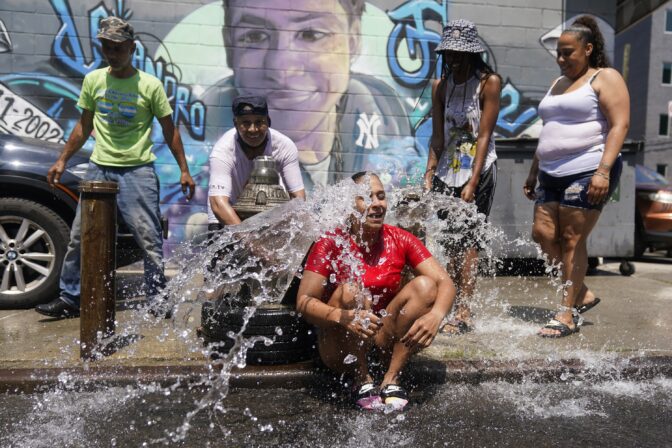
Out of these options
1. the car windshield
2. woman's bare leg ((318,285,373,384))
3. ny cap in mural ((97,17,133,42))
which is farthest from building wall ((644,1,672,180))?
woman's bare leg ((318,285,373,384))

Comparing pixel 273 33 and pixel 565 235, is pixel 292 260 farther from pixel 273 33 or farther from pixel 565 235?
pixel 273 33

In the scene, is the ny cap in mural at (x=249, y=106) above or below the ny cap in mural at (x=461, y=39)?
below

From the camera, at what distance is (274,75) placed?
7348mm

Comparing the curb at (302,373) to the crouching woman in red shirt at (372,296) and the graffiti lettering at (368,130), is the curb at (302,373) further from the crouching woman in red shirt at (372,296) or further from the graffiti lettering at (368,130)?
the graffiti lettering at (368,130)

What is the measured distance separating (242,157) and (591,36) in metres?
2.43

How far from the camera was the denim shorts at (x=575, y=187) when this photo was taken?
12.5ft

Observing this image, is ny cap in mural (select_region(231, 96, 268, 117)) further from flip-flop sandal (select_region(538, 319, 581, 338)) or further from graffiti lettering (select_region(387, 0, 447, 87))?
graffiti lettering (select_region(387, 0, 447, 87))

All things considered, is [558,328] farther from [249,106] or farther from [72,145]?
[72,145]

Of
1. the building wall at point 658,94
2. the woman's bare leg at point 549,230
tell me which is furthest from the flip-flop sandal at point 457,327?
the building wall at point 658,94

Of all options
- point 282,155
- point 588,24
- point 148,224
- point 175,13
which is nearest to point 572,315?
point 588,24

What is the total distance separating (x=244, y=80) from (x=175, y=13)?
3.80ft

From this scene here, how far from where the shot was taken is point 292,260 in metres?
2.98

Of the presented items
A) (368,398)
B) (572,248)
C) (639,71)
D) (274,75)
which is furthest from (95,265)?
(639,71)

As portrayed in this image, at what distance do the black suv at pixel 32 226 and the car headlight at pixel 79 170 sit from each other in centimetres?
7
